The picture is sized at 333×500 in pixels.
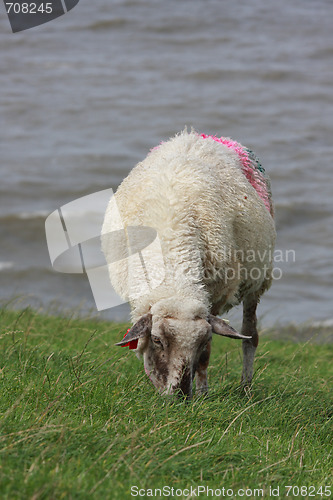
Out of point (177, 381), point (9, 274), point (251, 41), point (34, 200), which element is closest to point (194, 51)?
point (251, 41)

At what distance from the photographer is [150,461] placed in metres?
2.68

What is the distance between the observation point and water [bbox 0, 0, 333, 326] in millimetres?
11902

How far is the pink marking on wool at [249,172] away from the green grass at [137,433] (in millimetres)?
1272

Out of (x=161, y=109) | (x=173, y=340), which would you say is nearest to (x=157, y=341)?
(x=173, y=340)

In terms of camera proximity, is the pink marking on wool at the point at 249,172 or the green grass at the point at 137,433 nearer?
the green grass at the point at 137,433

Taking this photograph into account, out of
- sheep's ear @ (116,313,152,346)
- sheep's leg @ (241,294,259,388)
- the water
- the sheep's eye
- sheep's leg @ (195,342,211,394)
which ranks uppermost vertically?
sheep's ear @ (116,313,152,346)

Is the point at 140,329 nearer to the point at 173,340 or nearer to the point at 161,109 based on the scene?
the point at 173,340

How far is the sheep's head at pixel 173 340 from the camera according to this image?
350 cm

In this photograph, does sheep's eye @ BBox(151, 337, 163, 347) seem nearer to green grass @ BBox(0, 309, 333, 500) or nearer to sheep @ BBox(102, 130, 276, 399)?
sheep @ BBox(102, 130, 276, 399)

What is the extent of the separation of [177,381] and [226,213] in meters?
1.22

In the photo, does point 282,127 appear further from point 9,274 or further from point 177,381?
point 177,381

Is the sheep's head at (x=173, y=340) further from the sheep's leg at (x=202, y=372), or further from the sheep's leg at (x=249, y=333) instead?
the sheep's leg at (x=249, y=333)

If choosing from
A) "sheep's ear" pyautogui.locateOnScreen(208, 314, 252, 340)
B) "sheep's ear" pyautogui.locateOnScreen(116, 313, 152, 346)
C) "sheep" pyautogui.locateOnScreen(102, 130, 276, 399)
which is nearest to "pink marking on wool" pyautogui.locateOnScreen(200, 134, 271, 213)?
"sheep" pyautogui.locateOnScreen(102, 130, 276, 399)

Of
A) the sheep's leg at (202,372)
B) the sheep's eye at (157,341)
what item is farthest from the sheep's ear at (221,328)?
the sheep's eye at (157,341)
